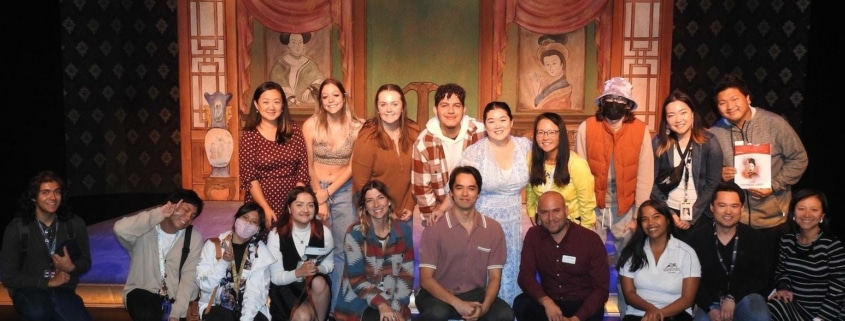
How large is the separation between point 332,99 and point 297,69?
11.8 feet

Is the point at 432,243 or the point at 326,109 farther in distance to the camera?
the point at 326,109

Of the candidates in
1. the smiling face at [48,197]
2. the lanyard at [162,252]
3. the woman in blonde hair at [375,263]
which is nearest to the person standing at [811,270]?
the woman in blonde hair at [375,263]

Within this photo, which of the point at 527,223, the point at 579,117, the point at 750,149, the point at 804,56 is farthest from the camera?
the point at 579,117

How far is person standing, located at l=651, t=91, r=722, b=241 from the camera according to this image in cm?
379

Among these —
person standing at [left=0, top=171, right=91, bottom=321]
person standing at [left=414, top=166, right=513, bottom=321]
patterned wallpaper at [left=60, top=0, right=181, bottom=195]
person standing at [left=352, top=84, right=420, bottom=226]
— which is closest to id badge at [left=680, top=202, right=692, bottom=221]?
person standing at [left=414, top=166, right=513, bottom=321]

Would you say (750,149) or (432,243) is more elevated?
(750,149)

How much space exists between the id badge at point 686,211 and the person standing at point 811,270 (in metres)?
0.46

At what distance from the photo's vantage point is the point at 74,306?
12.4 feet

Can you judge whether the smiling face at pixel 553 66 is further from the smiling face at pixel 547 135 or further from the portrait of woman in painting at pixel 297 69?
the smiling face at pixel 547 135

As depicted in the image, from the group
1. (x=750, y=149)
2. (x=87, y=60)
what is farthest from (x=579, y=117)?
(x=87, y=60)

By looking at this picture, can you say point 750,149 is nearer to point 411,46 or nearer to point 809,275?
point 809,275

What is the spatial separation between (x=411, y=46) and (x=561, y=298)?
4362 millimetres

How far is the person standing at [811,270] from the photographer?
356 cm

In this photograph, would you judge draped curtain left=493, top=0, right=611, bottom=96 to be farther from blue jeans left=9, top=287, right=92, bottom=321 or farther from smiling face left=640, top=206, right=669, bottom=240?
blue jeans left=9, top=287, right=92, bottom=321
